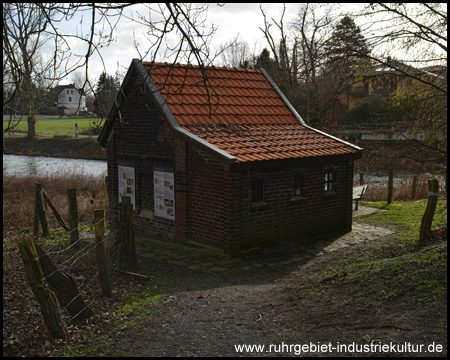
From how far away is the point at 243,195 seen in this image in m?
11.4

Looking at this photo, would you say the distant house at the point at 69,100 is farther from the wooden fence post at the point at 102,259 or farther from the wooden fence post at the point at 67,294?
the wooden fence post at the point at 67,294

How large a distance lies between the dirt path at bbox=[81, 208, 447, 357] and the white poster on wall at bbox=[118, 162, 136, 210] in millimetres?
4419

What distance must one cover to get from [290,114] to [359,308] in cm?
897

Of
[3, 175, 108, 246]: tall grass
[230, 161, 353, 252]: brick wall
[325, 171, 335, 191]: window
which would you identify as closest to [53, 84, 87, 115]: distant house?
[3, 175, 108, 246]: tall grass

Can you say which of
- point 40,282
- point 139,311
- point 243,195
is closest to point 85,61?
point 40,282

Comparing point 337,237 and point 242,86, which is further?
point 242,86

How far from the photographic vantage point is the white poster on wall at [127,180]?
13766 millimetres

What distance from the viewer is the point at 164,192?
12.7m

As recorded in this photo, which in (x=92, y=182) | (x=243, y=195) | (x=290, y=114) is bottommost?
(x=92, y=182)

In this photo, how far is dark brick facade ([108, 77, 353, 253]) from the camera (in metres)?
11.3

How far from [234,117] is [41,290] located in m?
8.07

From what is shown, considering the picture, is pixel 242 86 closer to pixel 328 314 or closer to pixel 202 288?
pixel 202 288

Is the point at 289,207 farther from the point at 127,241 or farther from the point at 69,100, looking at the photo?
the point at 69,100

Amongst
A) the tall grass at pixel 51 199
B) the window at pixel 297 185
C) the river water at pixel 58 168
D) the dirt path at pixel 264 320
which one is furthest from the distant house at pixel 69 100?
the window at pixel 297 185
